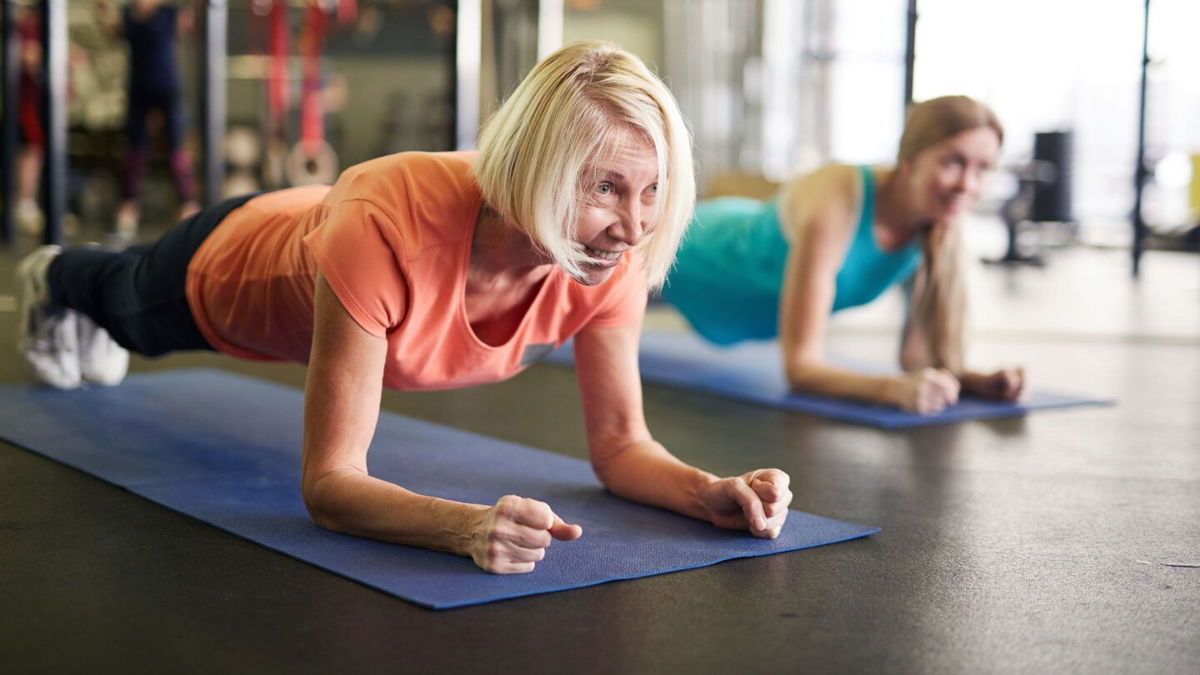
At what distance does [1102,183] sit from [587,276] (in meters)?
9.83

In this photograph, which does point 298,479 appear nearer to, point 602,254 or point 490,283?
point 490,283

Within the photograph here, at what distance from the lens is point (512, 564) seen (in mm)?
1432

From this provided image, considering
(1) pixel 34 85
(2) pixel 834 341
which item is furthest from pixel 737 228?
(1) pixel 34 85

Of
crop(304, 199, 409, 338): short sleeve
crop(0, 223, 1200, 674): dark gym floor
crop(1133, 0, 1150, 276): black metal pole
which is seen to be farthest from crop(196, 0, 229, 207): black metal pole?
crop(1133, 0, 1150, 276): black metal pole

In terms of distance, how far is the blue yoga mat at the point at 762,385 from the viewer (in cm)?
271

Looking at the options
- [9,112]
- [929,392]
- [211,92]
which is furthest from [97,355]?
[9,112]

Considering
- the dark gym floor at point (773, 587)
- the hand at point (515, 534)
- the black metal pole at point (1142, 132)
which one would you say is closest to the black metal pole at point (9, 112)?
the dark gym floor at point (773, 587)

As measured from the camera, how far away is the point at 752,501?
1589 millimetres

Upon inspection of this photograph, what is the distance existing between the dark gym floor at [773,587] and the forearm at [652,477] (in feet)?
0.61

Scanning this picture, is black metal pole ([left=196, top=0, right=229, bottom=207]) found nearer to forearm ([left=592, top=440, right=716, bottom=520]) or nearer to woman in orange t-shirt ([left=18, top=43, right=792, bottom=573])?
woman in orange t-shirt ([left=18, top=43, right=792, bottom=573])

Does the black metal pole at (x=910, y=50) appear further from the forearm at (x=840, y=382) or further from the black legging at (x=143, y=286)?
the black legging at (x=143, y=286)

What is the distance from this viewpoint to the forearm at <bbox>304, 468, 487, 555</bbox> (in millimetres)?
1486

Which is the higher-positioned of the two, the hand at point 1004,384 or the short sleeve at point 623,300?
the short sleeve at point 623,300

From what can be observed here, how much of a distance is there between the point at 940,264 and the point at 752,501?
133 centimetres
